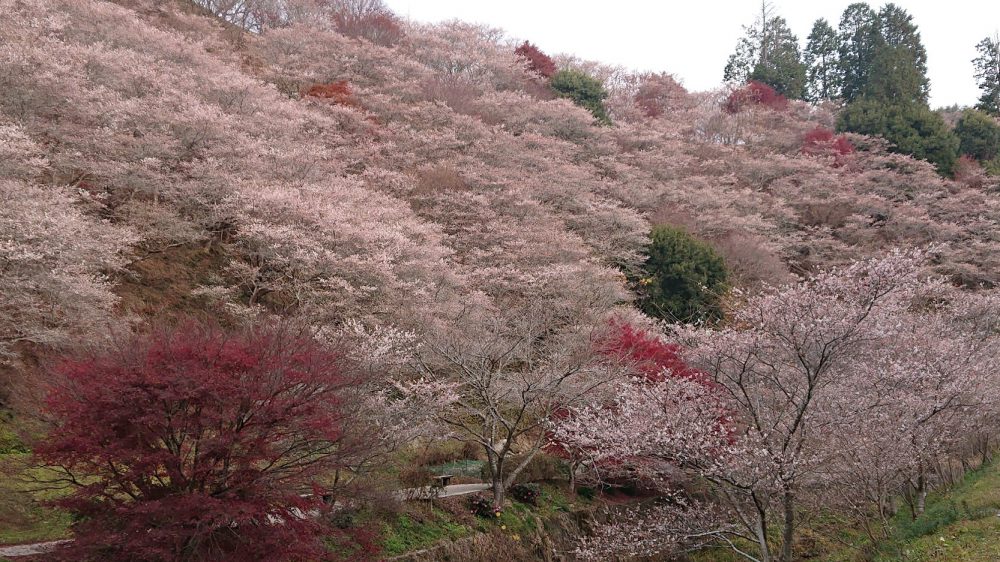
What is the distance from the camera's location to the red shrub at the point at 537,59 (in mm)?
48094

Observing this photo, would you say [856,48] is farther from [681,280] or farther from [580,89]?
[681,280]

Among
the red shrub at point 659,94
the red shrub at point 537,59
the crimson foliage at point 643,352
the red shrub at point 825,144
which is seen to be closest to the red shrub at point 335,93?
the crimson foliage at point 643,352

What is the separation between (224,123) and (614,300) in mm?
13728

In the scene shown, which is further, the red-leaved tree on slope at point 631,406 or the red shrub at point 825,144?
the red shrub at point 825,144

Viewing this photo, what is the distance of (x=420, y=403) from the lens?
12680mm

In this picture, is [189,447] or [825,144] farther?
[825,144]

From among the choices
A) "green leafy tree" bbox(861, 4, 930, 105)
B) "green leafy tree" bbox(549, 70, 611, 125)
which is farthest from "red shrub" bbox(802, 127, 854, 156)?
"green leafy tree" bbox(549, 70, 611, 125)

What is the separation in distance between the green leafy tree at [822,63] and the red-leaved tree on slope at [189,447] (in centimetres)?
5780

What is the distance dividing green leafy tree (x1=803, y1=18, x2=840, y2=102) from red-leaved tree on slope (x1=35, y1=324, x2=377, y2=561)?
190 feet

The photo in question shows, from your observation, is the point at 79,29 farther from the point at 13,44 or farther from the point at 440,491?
the point at 440,491

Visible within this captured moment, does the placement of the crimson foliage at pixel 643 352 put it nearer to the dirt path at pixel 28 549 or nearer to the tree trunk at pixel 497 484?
the tree trunk at pixel 497 484

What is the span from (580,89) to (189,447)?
129ft

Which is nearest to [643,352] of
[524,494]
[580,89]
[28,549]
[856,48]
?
[524,494]

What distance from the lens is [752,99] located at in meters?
50.0
